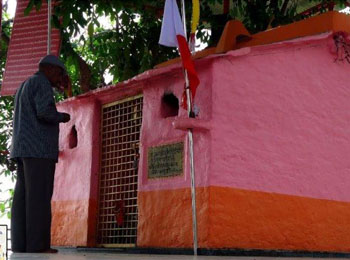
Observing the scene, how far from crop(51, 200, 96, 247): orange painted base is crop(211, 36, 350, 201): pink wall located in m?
2.35

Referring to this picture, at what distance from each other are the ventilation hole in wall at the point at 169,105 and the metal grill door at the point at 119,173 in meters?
0.53

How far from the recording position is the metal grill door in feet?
26.1

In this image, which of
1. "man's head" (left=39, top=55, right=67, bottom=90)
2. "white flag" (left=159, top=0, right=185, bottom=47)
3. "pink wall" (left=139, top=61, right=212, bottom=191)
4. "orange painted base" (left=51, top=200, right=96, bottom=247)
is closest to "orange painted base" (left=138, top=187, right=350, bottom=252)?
"pink wall" (left=139, top=61, right=212, bottom=191)

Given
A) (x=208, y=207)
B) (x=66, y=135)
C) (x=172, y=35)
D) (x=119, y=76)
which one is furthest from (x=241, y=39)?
(x=119, y=76)

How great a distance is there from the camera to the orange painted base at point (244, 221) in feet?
21.5

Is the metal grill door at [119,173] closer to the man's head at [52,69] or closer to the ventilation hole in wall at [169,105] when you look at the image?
the ventilation hole in wall at [169,105]

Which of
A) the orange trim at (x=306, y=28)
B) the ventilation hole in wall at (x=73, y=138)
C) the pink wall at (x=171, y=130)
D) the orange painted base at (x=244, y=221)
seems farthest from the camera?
the ventilation hole in wall at (x=73, y=138)

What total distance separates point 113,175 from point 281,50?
2.64m

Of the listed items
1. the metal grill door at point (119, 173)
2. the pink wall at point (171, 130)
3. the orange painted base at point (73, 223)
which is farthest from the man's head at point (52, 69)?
the orange painted base at point (73, 223)

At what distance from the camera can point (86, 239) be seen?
8.26 meters

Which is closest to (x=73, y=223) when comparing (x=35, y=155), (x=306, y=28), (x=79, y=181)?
(x=79, y=181)

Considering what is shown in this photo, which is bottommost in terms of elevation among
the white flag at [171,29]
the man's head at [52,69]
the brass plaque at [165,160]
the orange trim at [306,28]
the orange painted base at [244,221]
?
the orange painted base at [244,221]

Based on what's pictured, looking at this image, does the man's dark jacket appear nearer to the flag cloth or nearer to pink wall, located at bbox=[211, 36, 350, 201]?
the flag cloth

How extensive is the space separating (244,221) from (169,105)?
5.39 feet
